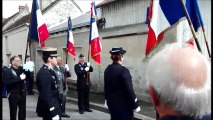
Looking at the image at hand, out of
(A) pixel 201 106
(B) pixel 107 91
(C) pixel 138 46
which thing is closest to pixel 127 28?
(C) pixel 138 46

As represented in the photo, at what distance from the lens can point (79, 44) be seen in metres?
18.1

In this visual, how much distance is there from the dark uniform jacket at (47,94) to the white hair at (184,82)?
3.76 meters

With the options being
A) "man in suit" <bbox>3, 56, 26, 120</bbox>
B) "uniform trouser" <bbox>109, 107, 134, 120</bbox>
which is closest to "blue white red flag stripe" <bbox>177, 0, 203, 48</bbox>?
"uniform trouser" <bbox>109, 107, 134, 120</bbox>

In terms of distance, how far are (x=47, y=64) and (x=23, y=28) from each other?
20.9 meters

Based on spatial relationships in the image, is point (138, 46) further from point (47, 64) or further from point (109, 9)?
point (47, 64)

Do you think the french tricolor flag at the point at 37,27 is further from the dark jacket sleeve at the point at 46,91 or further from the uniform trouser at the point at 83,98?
the uniform trouser at the point at 83,98

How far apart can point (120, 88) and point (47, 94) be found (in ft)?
3.50

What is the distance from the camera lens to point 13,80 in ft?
25.4

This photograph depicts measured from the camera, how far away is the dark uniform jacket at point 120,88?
→ 5742mm

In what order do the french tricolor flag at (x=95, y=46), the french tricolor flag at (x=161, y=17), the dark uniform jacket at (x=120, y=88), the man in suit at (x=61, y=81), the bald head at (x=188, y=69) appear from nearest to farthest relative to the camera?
the bald head at (x=188, y=69)
the french tricolor flag at (x=161, y=17)
the dark uniform jacket at (x=120, y=88)
the man in suit at (x=61, y=81)
the french tricolor flag at (x=95, y=46)

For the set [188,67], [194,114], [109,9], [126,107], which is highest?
[109,9]

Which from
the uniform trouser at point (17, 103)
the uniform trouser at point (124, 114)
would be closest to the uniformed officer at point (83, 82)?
the uniform trouser at point (17, 103)

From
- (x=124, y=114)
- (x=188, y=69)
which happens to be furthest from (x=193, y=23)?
(x=188, y=69)

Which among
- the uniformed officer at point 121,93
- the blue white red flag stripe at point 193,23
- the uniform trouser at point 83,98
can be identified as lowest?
the uniform trouser at point 83,98
